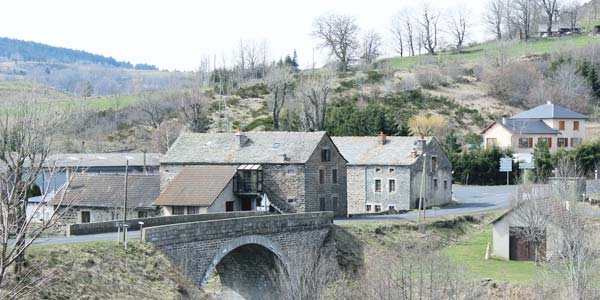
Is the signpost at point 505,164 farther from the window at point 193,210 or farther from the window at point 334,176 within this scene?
the window at point 193,210

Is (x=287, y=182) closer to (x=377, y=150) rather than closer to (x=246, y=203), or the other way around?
(x=246, y=203)

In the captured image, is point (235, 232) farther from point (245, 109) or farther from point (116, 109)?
point (116, 109)

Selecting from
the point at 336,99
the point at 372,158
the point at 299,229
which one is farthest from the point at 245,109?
the point at 299,229

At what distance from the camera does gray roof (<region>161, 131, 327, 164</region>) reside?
55.1 metres

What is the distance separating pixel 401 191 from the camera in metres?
61.3

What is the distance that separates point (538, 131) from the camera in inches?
3302

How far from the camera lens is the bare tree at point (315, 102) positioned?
90562 mm

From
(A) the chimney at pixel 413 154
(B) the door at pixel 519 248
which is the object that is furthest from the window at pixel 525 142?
(B) the door at pixel 519 248

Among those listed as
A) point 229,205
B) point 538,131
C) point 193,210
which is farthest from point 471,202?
point 193,210

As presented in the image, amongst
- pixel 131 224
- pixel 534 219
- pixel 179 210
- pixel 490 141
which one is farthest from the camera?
pixel 490 141

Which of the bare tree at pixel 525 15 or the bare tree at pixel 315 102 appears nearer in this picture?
the bare tree at pixel 315 102

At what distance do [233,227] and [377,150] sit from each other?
84.7 feet

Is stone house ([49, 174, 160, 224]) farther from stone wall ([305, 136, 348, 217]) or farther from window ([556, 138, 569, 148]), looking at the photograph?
window ([556, 138, 569, 148])

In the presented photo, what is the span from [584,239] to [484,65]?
77.9 m
